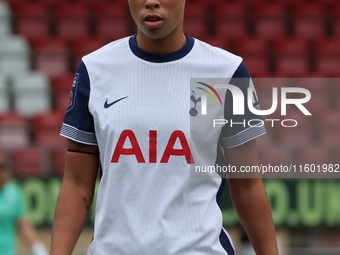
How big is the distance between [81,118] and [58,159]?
465cm

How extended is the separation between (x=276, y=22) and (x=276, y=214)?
4.36 m

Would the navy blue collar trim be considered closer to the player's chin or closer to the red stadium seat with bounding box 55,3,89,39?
the player's chin

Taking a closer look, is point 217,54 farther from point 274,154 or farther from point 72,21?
point 72,21

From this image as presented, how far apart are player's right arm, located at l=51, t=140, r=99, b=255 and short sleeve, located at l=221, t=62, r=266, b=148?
45cm

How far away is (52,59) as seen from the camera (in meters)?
8.98

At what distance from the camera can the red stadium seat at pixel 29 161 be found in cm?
611

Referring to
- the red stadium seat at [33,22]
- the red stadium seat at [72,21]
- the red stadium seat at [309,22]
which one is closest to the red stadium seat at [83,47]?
the red stadium seat at [72,21]

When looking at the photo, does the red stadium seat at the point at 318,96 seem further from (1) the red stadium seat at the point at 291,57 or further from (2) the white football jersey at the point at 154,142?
(2) the white football jersey at the point at 154,142

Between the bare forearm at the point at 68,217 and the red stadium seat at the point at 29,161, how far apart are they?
4.49 metres

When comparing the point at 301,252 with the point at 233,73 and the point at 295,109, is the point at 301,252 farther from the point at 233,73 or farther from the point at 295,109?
the point at 233,73

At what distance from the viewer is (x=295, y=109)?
27.2ft

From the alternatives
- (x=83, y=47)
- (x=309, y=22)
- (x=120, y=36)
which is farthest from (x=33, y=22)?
(x=309, y=22)

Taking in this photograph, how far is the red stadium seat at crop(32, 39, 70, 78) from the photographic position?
29.3 ft

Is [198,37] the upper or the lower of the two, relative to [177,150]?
upper
